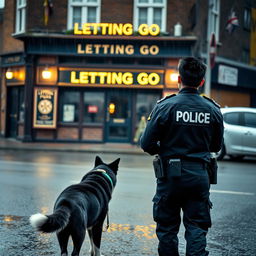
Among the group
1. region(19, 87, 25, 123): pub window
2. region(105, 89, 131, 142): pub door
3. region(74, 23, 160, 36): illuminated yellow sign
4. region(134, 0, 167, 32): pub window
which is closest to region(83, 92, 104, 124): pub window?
region(105, 89, 131, 142): pub door

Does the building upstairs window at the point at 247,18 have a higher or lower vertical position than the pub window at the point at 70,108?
higher

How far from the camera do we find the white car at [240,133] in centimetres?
1512

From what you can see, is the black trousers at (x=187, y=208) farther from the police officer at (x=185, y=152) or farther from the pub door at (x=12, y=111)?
the pub door at (x=12, y=111)

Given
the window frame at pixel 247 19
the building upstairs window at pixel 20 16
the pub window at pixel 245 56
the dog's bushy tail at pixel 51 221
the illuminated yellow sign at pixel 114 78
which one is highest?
the window frame at pixel 247 19

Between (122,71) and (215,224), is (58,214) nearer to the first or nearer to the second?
(215,224)

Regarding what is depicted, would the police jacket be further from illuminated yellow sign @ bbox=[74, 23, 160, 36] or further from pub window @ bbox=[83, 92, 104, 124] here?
pub window @ bbox=[83, 92, 104, 124]

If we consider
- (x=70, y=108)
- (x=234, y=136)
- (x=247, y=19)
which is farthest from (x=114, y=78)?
(x=247, y=19)

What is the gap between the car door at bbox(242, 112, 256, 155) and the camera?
1506 centimetres

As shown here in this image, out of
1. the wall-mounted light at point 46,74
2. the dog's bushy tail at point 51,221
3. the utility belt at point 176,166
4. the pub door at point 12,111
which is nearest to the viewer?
the dog's bushy tail at point 51,221

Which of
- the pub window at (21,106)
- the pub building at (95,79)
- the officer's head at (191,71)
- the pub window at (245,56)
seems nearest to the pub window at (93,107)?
the pub building at (95,79)

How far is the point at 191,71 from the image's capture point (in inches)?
160

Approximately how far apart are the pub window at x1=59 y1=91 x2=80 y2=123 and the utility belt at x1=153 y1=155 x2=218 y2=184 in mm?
18271

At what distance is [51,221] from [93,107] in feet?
60.6

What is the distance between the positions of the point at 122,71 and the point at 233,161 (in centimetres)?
755
